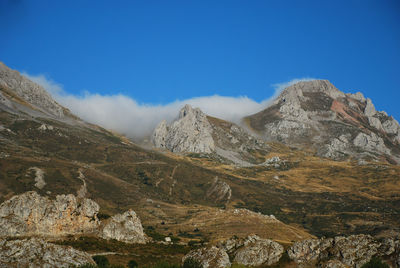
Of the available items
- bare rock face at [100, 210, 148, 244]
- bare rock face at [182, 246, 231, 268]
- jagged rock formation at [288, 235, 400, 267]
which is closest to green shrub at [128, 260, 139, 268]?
bare rock face at [182, 246, 231, 268]

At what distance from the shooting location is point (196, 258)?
84.9 metres

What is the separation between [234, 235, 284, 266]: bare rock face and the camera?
292 ft

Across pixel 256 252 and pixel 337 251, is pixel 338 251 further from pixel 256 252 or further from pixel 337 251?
pixel 256 252

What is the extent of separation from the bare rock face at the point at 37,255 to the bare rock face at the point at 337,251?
1734 inches

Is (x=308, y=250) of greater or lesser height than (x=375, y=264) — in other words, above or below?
below

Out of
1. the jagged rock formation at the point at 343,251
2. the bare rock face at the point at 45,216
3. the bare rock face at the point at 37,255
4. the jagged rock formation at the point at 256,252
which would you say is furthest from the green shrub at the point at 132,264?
the jagged rock formation at the point at 343,251

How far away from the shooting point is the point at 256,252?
3615 inches

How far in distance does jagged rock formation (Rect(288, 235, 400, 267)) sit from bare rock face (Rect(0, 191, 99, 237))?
6909 centimetres

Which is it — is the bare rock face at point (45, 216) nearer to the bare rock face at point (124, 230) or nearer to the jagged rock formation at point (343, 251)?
the bare rock face at point (124, 230)

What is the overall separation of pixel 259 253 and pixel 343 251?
18279mm

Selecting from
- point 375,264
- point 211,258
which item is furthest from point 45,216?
point 375,264

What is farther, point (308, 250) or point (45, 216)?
point (45, 216)

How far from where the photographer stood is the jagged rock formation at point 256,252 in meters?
89.1

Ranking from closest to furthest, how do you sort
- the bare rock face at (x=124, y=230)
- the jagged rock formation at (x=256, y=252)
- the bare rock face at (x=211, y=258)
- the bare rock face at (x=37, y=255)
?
the bare rock face at (x=37, y=255) → the bare rock face at (x=211, y=258) → the jagged rock formation at (x=256, y=252) → the bare rock face at (x=124, y=230)
